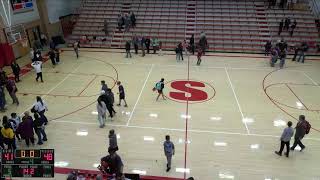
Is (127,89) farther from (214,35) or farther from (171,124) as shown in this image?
(214,35)

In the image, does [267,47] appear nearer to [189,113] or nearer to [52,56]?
[189,113]

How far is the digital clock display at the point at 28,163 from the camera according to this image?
660 centimetres

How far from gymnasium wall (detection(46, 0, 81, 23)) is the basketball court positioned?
573cm

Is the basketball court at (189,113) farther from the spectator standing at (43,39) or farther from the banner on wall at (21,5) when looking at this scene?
the banner on wall at (21,5)

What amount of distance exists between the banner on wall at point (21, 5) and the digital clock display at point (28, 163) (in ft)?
50.9

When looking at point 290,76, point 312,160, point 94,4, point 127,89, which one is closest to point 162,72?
point 127,89

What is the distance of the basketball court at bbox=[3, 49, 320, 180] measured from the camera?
371 inches

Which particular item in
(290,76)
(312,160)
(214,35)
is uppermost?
(214,35)

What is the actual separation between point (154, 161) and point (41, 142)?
13.4 ft

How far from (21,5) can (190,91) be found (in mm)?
13567

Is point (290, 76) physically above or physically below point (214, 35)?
below

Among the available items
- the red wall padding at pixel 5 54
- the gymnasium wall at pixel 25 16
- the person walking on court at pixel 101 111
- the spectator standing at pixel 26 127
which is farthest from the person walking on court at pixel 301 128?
the gymnasium wall at pixel 25 16

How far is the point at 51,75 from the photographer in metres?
16.7

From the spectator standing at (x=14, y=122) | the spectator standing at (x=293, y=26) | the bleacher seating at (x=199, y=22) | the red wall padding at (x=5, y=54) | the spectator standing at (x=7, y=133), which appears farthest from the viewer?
the bleacher seating at (x=199, y=22)
